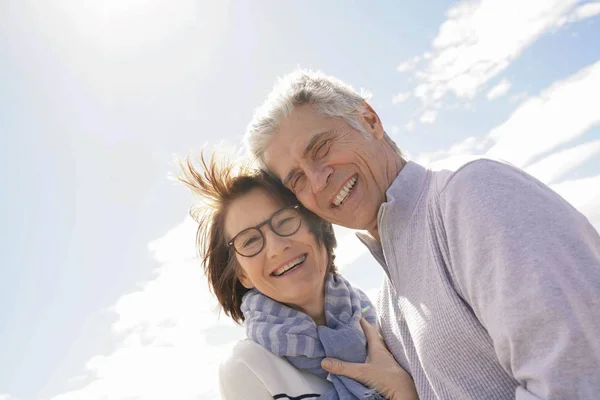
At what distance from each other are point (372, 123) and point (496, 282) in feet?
5.19

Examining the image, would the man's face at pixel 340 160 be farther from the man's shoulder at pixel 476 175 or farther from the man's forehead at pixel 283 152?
the man's shoulder at pixel 476 175

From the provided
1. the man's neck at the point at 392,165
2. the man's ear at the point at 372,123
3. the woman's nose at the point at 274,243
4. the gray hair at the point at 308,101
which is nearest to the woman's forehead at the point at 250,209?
the woman's nose at the point at 274,243

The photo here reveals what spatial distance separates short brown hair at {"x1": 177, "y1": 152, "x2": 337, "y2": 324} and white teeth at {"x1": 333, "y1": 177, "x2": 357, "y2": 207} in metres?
0.62

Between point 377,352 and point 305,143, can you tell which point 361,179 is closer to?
point 305,143

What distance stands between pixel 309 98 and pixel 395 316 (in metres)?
1.57

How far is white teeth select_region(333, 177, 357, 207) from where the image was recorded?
10.1ft

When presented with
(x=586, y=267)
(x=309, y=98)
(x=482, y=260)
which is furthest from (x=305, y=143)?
(x=586, y=267)

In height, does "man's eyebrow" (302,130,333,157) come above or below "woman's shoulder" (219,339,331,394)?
above

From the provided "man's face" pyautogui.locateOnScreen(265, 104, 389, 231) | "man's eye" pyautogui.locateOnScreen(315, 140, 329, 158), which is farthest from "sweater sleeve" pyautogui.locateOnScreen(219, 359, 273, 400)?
"man's eye" pyautogui.locateOnScreen(315, 140, 329, 158)

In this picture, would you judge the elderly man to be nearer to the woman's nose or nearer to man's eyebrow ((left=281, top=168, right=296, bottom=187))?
man's eyebrow ((left=281, top=168, right=296, bottom=187))

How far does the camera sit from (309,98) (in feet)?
10.2

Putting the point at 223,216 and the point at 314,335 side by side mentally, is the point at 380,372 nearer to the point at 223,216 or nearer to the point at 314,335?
the point at 314,335

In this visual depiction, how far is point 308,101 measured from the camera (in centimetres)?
313

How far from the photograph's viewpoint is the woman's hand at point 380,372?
307cm
